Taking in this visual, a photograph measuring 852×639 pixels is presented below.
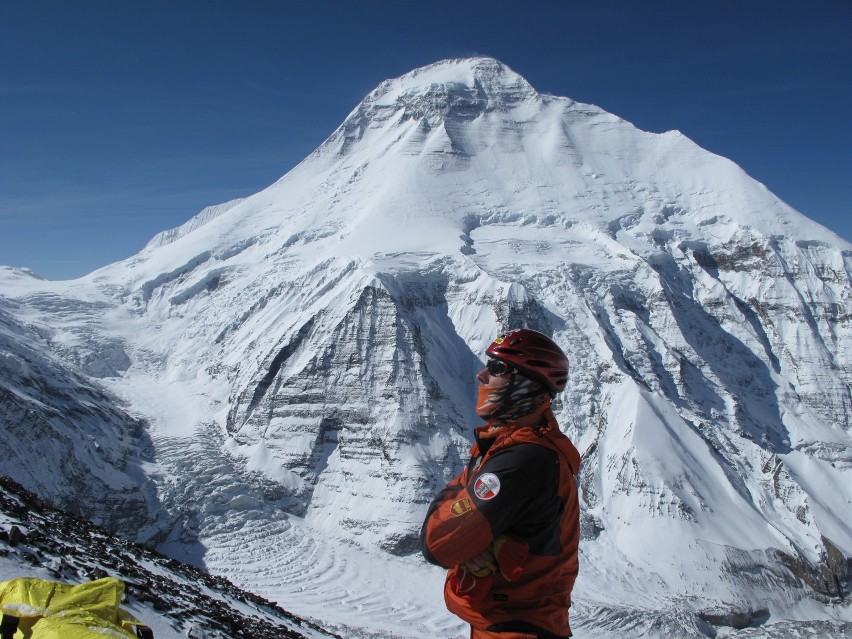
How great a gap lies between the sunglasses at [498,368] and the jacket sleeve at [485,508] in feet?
3.48

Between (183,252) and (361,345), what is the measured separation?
67.1m

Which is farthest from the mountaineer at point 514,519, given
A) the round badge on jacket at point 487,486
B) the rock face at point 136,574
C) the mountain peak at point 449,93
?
the mountain peak at point 449,93

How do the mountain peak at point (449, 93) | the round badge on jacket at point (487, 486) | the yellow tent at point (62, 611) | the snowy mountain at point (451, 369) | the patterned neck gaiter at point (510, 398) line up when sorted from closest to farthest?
the round badge on jacket at point (487, 486), the patterned neck gaiter at point (510, 398), the yellow tent at point (62, 611), the snowy mountain at point (451, 369), the mountain peak at point (449, 93)

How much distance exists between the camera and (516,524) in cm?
479

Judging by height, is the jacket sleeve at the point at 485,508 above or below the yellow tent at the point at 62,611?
above

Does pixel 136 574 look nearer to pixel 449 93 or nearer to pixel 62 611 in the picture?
pixel 62 611

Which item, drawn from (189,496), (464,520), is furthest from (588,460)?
(464,520)

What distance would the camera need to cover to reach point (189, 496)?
72.7 m

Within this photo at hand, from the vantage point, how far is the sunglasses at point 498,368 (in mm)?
5653

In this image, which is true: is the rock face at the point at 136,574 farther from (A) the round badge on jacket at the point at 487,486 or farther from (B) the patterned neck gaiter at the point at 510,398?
(A) the round badge on jacket at the point at 487,486

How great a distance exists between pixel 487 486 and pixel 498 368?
1419 mm

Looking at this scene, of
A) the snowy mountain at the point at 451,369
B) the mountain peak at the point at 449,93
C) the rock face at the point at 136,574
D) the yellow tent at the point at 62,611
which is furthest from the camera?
the mountain peak at the point at 449,93

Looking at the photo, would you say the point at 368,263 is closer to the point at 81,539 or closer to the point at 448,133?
the point at 448,133

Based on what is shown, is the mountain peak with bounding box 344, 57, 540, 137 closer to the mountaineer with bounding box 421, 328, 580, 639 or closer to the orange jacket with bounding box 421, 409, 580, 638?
→ the mountaineer with bounding box 421, 328, 580, 639
